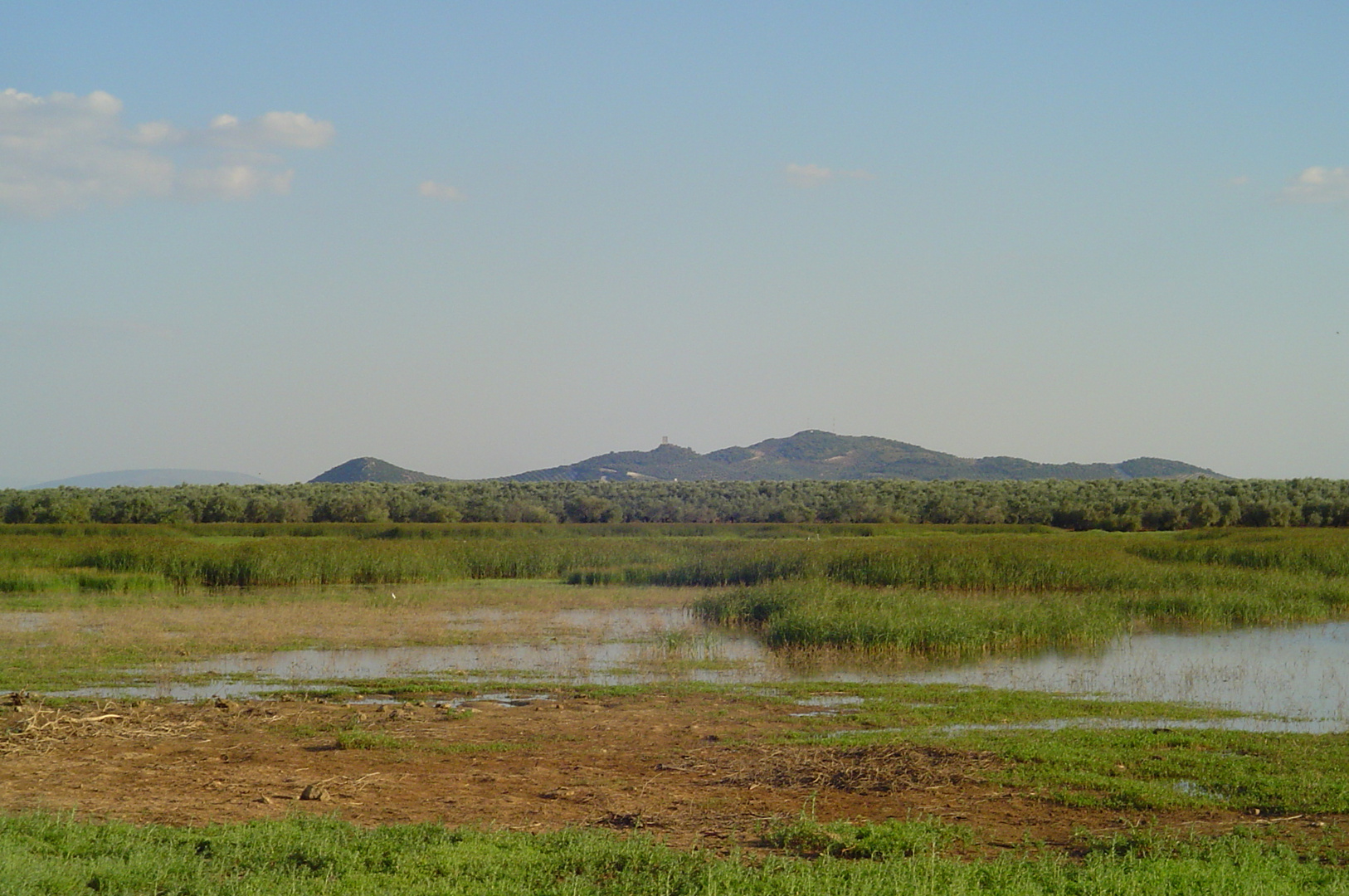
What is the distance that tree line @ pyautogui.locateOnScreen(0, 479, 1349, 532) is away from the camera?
56.7 meters

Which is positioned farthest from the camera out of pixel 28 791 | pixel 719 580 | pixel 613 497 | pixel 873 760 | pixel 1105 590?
pixel 613 497

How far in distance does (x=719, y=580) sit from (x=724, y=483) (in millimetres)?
55041

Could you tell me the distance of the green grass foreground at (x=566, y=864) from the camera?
23.5ft

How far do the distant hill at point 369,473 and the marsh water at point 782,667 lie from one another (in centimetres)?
13091

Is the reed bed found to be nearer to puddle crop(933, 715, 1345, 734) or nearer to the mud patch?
puddle crop(933, 715, 1345, 734)

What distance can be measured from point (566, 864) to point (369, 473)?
149 meters

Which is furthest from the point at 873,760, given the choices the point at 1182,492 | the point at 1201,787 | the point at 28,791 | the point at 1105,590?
the point at 1182,492

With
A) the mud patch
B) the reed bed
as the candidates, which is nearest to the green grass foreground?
the mud patch

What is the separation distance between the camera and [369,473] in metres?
151

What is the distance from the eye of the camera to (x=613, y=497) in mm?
74250

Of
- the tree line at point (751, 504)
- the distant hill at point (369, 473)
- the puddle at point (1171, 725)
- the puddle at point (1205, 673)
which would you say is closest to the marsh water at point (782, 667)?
the puddle at point (1205, 673)

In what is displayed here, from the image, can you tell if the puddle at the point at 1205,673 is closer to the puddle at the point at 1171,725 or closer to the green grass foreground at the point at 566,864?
the puddle at the point at 1171,725

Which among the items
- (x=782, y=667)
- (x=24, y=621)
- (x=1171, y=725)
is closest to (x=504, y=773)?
(x=1171, y=725)

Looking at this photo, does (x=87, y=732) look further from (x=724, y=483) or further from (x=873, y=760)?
(x=724, y=483)
